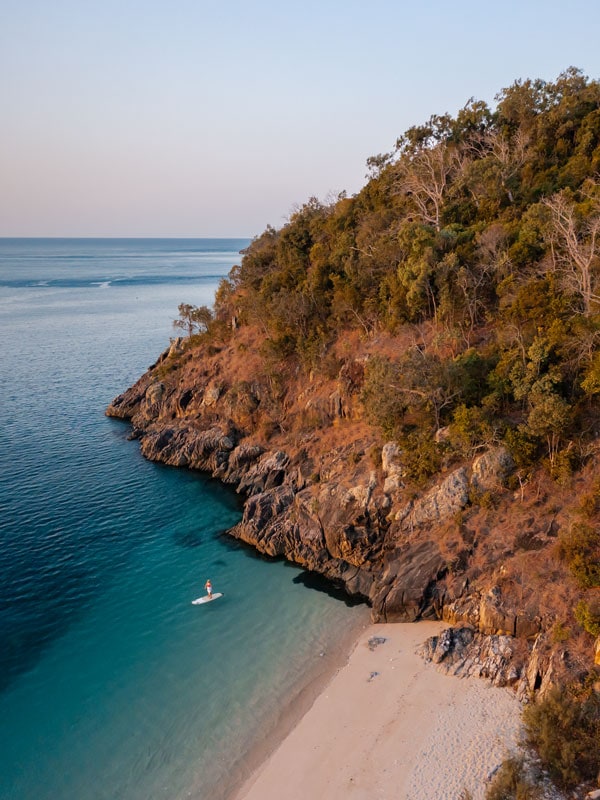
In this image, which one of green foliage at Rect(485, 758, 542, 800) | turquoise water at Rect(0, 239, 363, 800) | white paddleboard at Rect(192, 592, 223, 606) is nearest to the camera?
green foliage at Rect(485, 758, 542, 800)

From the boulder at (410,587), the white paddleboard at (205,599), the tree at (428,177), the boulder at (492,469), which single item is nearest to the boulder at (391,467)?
the boulder at (410,587)

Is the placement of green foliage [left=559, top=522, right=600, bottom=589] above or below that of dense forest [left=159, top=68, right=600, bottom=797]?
below

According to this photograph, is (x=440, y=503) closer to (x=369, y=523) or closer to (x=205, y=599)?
(x=369, y=523)

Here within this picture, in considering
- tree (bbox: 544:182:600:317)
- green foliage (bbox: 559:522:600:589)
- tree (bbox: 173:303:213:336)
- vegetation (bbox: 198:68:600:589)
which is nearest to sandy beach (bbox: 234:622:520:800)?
green foliage (bbox: 559:522:600:589)

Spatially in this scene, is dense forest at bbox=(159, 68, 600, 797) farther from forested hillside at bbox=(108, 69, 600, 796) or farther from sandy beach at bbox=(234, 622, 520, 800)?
sandy beach at bbox=(234, 622, 520, 800)

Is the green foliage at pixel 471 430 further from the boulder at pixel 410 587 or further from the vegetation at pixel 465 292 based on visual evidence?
the boulder at pixel 410 587

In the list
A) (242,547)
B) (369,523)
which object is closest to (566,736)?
(369,523)
